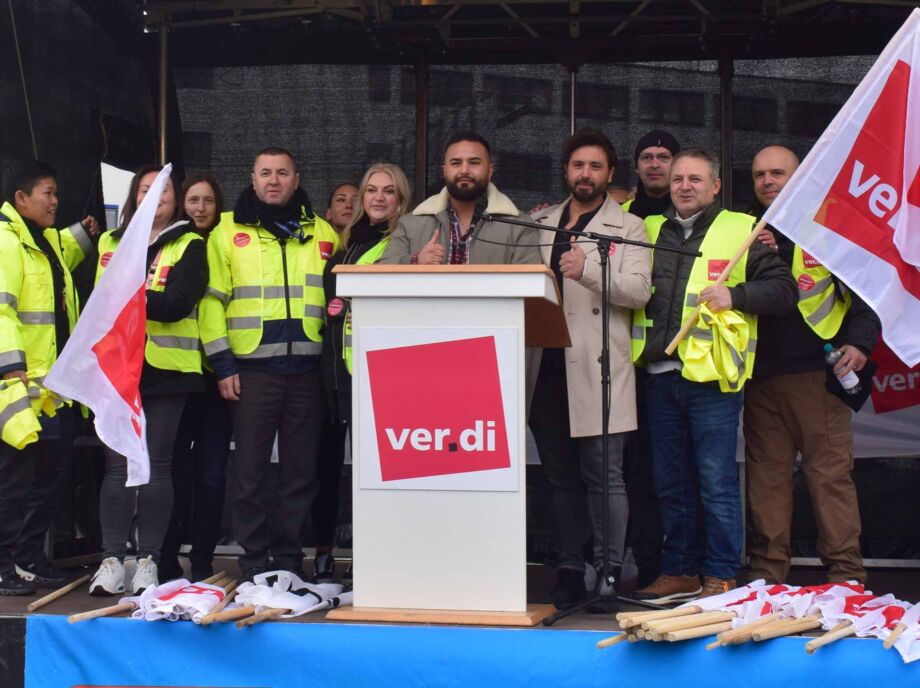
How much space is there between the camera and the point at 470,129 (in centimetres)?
652

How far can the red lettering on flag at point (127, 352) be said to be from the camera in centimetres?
433

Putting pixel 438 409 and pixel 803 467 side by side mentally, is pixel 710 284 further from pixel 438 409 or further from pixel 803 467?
pixel 438 409

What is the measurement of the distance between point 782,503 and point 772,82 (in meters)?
2.46

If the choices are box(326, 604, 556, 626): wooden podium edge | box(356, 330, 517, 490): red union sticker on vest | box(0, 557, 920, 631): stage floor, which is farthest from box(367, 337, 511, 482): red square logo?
box(0, 557, 920, 631): stage floor

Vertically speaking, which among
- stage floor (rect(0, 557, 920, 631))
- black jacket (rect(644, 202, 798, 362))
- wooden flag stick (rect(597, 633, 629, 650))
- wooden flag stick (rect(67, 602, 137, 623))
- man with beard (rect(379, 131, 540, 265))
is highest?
man with beard (rect(379, 131, 540, 265))

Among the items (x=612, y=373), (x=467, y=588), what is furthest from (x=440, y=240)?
(x=467, y=588)

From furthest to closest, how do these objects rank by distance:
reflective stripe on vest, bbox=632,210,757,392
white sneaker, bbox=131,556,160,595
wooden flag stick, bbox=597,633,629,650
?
1. white sneaker, bbox=131,556,160,595
2. reflective stripe on vest, bbox=632,210,757,392
3. wooden flag stick, bbox=597,633,629,650

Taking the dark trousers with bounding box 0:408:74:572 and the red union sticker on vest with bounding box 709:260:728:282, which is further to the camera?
the dark trousers with bounding box 0:408:74:572

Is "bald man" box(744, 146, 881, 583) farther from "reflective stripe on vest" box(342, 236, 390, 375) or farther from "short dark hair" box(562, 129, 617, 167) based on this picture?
"reflective stripe on vest" box(342, 236, 390, 375)

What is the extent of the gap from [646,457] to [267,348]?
1663mm

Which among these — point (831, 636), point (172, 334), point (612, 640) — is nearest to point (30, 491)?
point (172, 334)

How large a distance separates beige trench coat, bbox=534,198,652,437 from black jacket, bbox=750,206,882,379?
58 cm

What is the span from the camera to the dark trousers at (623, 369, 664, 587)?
5133 millimetres

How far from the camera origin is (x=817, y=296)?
4855mm
